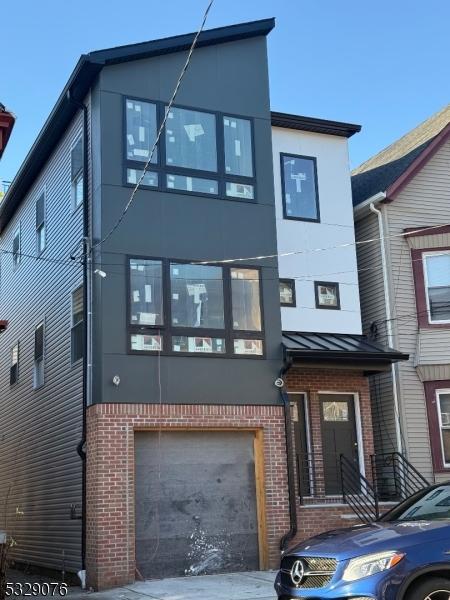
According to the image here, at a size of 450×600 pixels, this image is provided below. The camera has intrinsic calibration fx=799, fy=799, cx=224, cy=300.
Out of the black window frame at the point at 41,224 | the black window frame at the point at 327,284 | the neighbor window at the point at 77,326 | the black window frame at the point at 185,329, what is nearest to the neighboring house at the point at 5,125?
the black window frame at the point at 185,329

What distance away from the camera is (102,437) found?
13164mm

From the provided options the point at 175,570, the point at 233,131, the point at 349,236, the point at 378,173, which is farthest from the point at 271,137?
the point at 175,570

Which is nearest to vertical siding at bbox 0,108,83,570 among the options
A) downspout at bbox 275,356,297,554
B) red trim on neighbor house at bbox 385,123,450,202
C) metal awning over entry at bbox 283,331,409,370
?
downspout at bbox 275,356,297,554

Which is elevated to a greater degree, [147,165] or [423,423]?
[147,165]

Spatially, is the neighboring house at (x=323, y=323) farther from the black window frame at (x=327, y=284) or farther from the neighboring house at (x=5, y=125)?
the neighboring house at (x=5, y=125)

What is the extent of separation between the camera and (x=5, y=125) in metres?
11.5

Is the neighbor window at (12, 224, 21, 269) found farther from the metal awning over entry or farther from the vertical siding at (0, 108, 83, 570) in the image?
the metal awning over entry

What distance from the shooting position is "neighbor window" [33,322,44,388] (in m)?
18.1

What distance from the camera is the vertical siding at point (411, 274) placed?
55.5 feet

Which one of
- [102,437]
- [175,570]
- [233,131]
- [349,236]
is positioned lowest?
[175,570]

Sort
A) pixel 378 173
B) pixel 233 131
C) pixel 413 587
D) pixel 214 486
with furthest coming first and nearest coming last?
1. pixel 378 173
2. pixel 233 131
3. pixel 214 486
4. pixel 413 587

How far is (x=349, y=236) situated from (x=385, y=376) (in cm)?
319

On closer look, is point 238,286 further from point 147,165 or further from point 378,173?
point 378,173

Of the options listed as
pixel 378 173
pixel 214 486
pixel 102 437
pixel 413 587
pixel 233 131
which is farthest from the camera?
pixel 378 173
